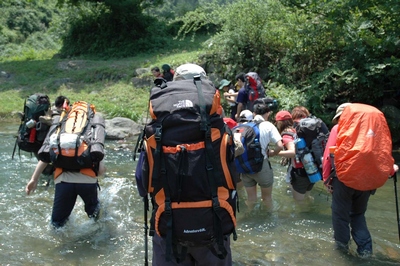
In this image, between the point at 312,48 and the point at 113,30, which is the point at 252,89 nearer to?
the point at 312,48

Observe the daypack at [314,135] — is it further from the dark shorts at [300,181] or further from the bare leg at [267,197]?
the bare leg at [267,197]

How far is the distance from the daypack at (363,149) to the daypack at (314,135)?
1427 mm

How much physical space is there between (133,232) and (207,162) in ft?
11.0

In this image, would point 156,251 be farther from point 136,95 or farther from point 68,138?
point 136,95

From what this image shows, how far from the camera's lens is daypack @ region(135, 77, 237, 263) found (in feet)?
10.4

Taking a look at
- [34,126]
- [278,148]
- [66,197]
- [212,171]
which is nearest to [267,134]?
[278,148]

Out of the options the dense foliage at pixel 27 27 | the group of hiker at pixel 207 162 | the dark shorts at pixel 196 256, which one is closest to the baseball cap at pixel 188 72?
the group of hiker at pixel 207 162

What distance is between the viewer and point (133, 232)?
20.3 feet

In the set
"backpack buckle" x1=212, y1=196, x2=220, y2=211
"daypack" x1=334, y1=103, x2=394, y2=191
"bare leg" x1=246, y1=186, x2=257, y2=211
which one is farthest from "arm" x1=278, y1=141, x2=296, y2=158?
"backpack buckle" x1=212, y1=196, x2=220, y2=211

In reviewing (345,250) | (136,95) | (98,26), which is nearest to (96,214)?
(345,250)

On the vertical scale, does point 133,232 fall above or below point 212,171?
below

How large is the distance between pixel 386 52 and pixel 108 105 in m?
8.82

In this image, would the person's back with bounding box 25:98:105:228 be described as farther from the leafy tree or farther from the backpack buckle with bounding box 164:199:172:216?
the leafy tree

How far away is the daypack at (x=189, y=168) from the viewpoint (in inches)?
125
